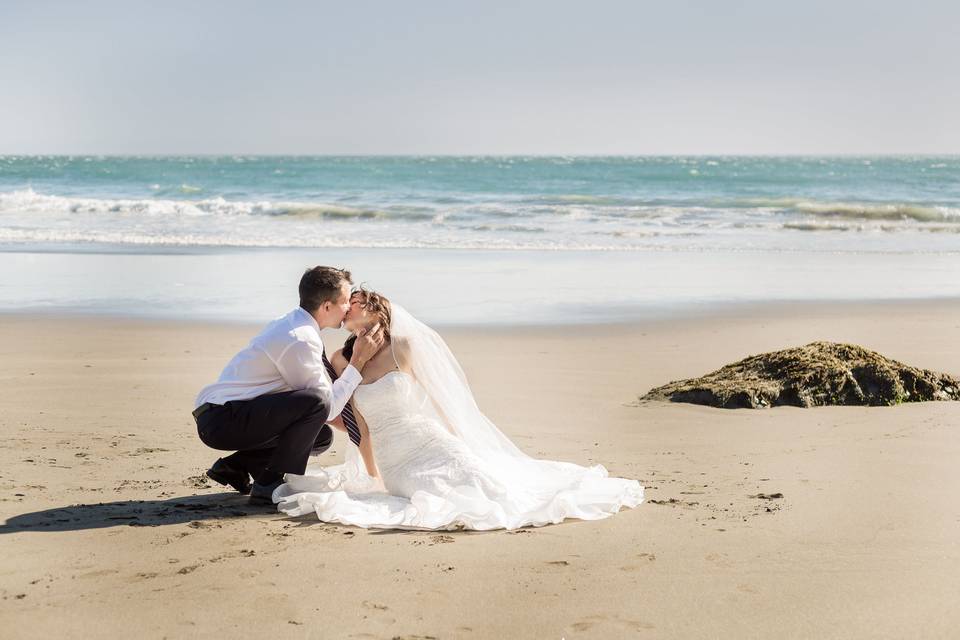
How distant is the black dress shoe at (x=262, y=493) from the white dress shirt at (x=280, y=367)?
44 centimetres

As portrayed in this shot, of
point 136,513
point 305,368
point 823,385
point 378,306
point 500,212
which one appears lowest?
point 136,513

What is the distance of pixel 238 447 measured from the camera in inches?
203

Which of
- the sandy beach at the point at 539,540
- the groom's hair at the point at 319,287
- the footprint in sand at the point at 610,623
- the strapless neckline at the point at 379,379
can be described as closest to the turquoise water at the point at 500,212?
the sandy beach at the point at 539,540

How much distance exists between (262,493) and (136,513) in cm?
58

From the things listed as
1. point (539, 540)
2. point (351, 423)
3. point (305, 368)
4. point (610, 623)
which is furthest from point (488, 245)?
point (610, 623)

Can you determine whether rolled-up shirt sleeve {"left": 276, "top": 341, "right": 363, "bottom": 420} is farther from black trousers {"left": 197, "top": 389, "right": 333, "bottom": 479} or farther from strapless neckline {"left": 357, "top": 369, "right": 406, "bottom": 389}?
strapless neckline {"left": 357, "top": 369, "right": 406, "bottom": 389}

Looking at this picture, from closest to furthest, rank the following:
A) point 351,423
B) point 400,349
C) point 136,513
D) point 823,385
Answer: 1. point 136,513
2. point 400,349
3. point 351,423
4. point 823,385

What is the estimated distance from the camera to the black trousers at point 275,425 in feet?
16.5

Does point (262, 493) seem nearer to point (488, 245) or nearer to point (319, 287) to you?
point (319, 287)

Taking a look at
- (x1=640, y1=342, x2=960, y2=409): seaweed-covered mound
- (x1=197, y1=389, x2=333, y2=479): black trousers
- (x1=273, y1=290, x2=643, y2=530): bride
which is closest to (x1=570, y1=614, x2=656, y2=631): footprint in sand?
(x1=273, y1=290, x2=643, y2=530): bride

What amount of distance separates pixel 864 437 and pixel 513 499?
2.64 meters

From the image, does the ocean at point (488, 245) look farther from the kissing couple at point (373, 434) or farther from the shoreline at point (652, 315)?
the kissing couple at point (373, 434)

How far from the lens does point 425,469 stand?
518 centimetres

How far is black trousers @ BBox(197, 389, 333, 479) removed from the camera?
5.02 meters
